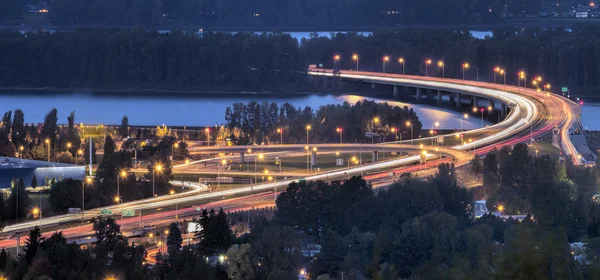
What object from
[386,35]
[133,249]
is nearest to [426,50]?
[386,35]

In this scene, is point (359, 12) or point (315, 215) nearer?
point (315, 215)

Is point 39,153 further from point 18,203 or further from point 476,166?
point 476,166

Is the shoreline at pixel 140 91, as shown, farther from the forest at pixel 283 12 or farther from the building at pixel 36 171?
the building at pixel 36 171

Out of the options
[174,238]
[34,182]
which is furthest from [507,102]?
[174,238]

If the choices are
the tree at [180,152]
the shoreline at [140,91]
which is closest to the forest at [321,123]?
the tree at [180,152]

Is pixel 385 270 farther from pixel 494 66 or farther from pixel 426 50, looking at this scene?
pixel 426 50

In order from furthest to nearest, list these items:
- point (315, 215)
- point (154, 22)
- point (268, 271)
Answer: point (154, 22), point (315, 215), point (268, 271)
